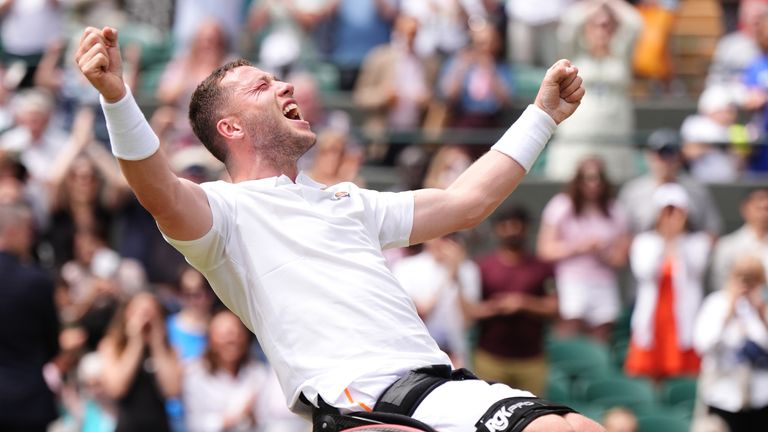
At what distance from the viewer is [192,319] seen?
966 centimetres

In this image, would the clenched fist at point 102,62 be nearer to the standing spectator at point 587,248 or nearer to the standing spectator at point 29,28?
the standing spectator at point 587,248

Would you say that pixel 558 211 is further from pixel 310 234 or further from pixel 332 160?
pixel 310 234

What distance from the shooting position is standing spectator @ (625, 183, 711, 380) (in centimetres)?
998

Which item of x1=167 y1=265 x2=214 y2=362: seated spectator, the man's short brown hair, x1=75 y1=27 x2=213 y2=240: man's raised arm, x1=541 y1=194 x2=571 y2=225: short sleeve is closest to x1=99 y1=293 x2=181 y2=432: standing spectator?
x1=167 y1=265 x2=214 y2=362: seated spectator

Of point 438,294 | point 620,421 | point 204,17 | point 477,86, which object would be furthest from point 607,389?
point 204,17

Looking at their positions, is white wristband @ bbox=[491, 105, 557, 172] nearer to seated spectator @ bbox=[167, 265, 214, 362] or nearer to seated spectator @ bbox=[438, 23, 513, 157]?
seated spectator @ bbox=[167, 265, 214, 362]

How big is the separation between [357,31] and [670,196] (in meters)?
3.91

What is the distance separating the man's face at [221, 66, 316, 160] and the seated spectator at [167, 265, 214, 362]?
4.89 metres

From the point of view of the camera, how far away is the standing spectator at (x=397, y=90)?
1203cm

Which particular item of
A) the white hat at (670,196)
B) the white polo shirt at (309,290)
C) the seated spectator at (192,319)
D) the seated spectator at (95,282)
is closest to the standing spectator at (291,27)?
the seated spectator at (95,282)

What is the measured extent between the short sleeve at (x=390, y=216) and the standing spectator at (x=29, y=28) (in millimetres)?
8897

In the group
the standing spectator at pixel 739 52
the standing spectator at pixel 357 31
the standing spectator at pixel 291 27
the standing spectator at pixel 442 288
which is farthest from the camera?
the standing spectator at pixel 357 31

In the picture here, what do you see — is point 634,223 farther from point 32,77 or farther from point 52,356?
point 32,77

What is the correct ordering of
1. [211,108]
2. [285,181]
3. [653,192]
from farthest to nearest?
[653,192] → [211,108] → [285,181]
